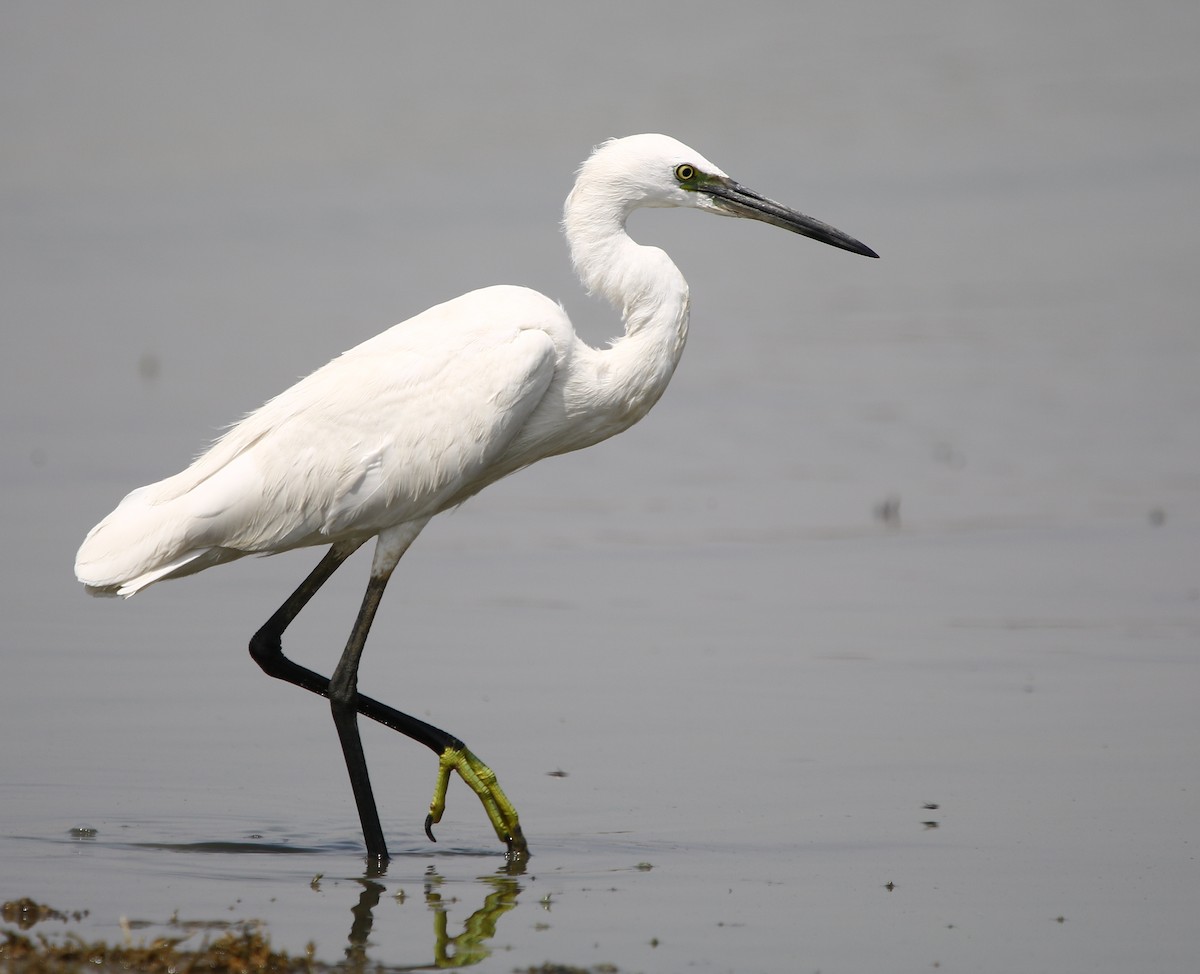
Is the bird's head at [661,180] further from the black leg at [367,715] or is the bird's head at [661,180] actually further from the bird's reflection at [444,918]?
the bird's reflection at [444,918]

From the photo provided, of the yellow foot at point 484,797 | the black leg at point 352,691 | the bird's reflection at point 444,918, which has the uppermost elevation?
the black leg at point 352,691

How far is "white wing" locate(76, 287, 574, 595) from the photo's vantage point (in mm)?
6996

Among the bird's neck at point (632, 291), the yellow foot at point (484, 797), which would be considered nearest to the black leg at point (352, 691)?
the yellow foot at point (484, 797)

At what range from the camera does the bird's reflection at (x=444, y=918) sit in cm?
555

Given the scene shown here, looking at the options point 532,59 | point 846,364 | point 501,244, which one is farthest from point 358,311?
point 532,59

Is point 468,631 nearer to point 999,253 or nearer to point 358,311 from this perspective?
point 358,311

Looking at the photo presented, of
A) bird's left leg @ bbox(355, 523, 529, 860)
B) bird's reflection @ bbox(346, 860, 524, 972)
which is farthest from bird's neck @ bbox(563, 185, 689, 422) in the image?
bird's reflection @ bbox(346, 860, 524, 972)

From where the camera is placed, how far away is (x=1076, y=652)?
8.92 meters

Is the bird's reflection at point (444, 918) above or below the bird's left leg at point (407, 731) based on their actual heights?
below

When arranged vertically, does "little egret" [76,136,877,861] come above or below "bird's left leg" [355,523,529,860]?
above

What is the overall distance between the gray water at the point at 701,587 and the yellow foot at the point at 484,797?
14cm

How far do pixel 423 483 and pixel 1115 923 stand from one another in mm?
2961

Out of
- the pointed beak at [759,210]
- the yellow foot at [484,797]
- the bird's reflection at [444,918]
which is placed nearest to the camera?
the bird's reflection at [444,918]

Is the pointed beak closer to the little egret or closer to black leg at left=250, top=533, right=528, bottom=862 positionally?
the little egret
